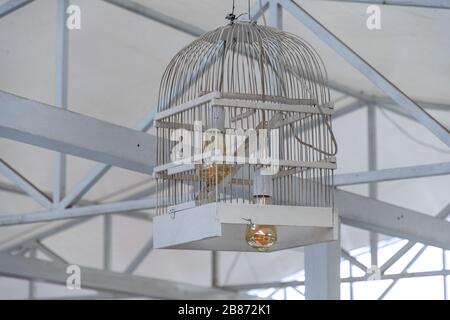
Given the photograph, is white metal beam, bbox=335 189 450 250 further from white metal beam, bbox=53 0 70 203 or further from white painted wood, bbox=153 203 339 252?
white painted wood, bbox=153 203 339 252

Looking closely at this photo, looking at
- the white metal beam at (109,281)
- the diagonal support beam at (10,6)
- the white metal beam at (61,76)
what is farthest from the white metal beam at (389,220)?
the white metal beam at (109,281)

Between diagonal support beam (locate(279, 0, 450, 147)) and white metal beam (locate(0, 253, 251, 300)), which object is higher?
diagonal support beam (locate(279, 0, 450, 147))

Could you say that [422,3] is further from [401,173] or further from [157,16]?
[157,16]

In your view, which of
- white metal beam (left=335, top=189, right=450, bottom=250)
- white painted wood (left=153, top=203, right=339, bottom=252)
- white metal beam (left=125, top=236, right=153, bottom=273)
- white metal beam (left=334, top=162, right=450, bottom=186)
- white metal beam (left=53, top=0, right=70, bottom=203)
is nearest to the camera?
white painted wood (left=153, top=203, right=339, bottom=252)

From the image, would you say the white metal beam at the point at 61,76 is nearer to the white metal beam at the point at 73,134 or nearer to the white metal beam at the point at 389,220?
the white metal beam at the point at 73,134

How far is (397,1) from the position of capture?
5.58m

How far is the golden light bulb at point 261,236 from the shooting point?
3.91 meters

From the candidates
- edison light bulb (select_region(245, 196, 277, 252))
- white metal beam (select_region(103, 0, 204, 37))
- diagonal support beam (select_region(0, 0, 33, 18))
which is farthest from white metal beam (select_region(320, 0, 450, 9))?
diagonal support beam (select_region(0, 0, 33, 18))

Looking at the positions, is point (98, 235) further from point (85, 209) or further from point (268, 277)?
point (85, 209)

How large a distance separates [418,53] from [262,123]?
2516 millimetres

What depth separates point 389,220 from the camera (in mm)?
6695

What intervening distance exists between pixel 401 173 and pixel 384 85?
516 mm

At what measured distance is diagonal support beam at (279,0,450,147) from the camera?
5.49 m
